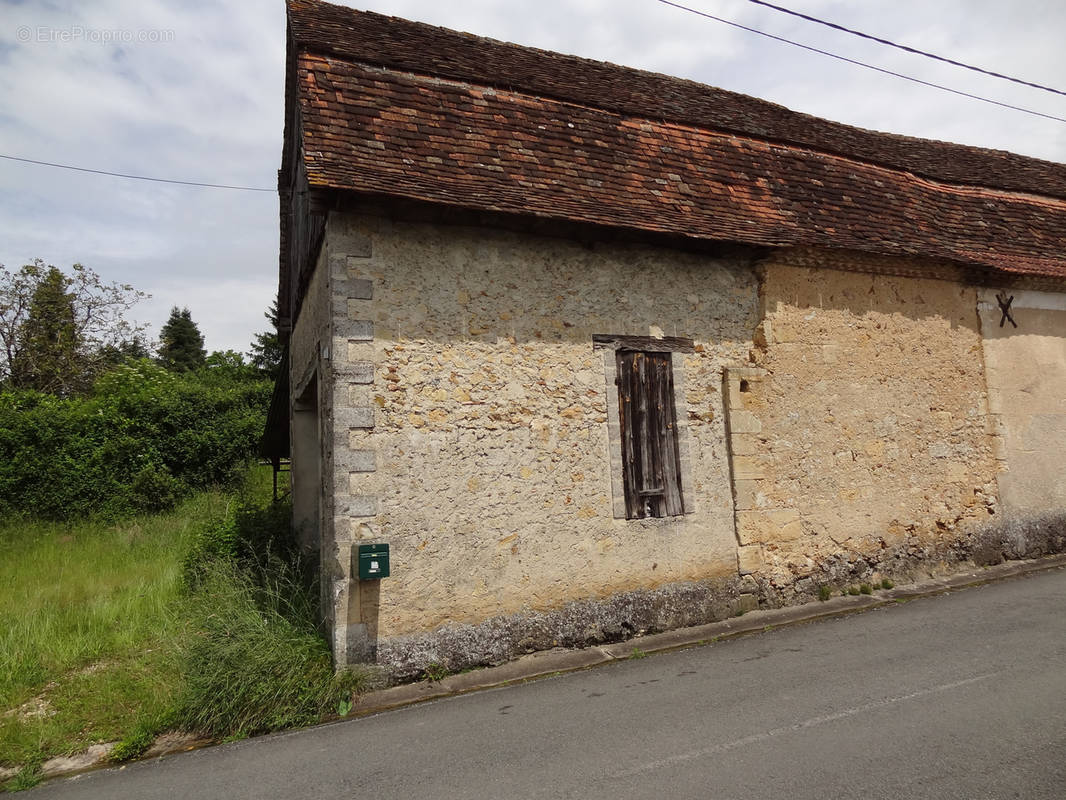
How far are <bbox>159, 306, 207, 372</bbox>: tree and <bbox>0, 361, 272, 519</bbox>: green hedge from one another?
23631 mm

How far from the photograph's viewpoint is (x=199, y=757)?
432 centimetres

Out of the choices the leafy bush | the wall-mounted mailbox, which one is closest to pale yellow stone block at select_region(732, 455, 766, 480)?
the wall-mounted mailbox

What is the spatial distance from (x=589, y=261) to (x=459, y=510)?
2790 millimetres

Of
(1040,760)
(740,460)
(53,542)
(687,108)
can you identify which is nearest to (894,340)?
(740,460)

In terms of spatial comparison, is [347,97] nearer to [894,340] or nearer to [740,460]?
[740,460]

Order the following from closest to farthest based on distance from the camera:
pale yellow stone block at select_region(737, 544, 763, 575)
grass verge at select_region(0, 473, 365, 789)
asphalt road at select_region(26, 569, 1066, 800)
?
asphalt road at select_region(26, 569, 1066, 800) < grass verge at select_region(0, 473, 365, 789) < pale yellow stone block at select_region(737, 544, 763, 575)

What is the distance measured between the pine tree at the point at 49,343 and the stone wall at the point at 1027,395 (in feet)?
84.2

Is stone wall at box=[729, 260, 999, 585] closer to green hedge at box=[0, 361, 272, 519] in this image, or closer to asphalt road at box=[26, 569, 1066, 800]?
asphalt road at box=[26, 569, 1066, 800]

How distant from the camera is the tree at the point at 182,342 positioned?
37125 millimetres

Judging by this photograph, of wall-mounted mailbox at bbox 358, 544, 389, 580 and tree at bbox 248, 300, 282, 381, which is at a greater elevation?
tree at bbox 248, 300, 282, 381

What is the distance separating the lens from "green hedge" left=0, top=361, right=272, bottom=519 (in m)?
12.2

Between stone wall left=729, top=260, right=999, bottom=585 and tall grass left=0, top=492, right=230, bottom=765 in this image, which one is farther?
stone wall left=729, top=260, right=999, bottom=585

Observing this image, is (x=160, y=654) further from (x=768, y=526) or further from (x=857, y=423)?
(x=857, y=423)

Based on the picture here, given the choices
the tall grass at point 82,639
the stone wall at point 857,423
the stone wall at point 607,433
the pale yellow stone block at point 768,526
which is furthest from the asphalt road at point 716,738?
the stone wall at point 857,423
